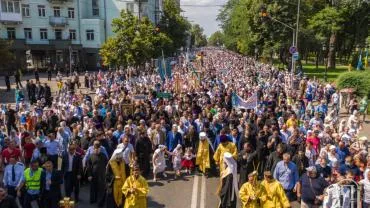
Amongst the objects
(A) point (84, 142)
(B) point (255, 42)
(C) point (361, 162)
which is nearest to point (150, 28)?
(B) point (255, 42)

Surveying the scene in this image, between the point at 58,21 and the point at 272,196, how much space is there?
5206 cm

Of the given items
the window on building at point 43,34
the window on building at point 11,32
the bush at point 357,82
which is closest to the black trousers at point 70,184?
the bush at point 357,82

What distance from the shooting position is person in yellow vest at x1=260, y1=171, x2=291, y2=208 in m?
7.91

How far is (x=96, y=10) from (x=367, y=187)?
2201 inches

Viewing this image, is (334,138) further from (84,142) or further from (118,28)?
(118,28)

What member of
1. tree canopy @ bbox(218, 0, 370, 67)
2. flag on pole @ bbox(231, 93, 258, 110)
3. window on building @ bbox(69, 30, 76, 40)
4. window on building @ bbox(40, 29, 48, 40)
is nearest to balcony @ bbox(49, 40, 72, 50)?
window on building @ bbox(40, 29, 48, 40)

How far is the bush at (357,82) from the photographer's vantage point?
27.9 meters

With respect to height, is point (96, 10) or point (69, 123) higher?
point (96, 10)

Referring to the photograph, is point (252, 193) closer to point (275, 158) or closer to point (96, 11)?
point (275, 158)

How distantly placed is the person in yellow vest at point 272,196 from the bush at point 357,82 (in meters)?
22.1

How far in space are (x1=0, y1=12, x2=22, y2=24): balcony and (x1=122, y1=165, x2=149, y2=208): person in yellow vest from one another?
154 ft

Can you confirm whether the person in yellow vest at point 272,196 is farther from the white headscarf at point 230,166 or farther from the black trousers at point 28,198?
the black trousers at point 28,198

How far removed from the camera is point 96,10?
198ft

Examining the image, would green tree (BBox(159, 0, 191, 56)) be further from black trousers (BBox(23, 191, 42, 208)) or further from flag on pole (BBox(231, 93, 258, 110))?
black trousers (BBox(23, 191, 42, 208))
